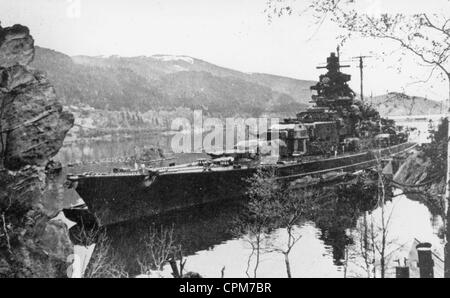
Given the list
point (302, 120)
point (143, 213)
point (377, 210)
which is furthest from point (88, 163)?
point (377, 210)

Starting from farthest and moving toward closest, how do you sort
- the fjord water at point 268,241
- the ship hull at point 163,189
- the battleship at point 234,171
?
the battleship at point 234,171, the ship hull at point 163,189, the fjord water at point 268,241

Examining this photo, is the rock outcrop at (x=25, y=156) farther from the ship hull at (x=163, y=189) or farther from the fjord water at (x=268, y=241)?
the ship hull at (x=163, y=189)

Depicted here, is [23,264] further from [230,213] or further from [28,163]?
[230,213]

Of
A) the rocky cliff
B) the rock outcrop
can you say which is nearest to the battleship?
the rock outcrop

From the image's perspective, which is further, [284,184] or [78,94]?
[78,94]

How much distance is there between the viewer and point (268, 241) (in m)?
19.8

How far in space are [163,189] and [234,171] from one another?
4.92m

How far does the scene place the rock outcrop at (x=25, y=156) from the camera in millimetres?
11891

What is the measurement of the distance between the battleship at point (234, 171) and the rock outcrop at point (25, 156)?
433 inches

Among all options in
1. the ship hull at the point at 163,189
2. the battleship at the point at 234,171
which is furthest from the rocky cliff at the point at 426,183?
the battleship at the point at 234,171

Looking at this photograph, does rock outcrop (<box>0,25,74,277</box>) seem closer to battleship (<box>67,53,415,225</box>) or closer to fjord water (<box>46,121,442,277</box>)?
fjord water (<box>46,121,442,277</box>)

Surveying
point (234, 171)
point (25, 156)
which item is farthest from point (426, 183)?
point (234, 171)

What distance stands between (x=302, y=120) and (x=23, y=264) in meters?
23.3

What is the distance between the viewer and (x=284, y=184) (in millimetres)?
26562
